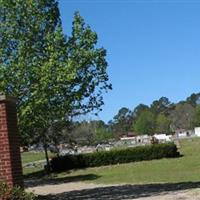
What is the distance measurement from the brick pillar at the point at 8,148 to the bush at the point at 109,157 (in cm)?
3032

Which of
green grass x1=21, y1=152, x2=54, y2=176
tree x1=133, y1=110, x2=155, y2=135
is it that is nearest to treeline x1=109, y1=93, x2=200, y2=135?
tree x1=133, y1=110, x2=155, y2=135

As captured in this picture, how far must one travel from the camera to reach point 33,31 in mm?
21203

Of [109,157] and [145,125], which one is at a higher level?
[145,125]

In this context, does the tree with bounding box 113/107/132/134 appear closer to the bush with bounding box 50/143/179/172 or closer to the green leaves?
the bush with bounding box 50/143/179/172

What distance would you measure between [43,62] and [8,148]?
7432 millimetres

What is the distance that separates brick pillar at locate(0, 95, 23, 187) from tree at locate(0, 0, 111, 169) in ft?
19.1

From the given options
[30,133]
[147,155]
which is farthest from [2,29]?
[147,155]

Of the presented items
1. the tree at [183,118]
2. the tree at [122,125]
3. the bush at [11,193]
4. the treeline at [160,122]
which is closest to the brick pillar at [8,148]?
the bush at [11,193]

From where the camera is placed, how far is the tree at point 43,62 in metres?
19.7

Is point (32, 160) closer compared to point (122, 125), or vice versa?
point (32, 160)

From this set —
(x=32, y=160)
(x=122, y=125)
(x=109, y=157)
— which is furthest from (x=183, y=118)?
(x=109, y=157)

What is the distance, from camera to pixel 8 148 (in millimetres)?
13469

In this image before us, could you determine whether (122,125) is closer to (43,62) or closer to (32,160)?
(32,160)

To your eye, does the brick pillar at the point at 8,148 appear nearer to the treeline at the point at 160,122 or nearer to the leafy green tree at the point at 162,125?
the treeline at the point at 160,122
